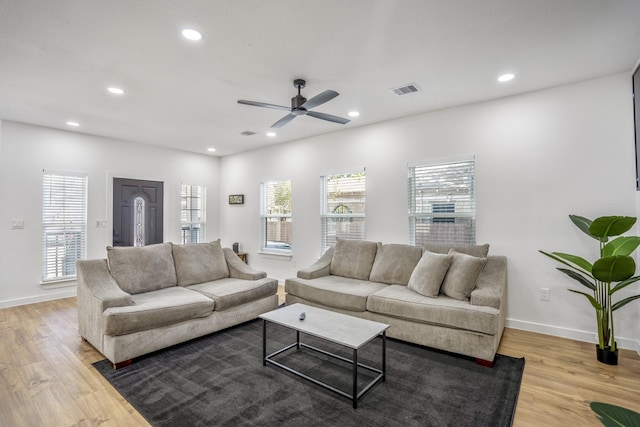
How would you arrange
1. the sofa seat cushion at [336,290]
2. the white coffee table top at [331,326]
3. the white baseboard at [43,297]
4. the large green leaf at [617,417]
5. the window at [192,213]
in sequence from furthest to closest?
the window at [192,213] < the white baseboard at [43,297] < the sofa seat cushion at [336,290] < the white coffee table top at [331,326] < the large green leaf at [617,417]

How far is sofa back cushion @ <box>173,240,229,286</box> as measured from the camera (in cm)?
395

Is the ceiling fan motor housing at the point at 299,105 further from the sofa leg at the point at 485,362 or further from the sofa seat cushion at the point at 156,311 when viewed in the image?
the sofa leg at the point at 485,362

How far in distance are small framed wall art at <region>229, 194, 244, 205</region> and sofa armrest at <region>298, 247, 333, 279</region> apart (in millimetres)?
2800

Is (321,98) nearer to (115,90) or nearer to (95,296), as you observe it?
(115,90)

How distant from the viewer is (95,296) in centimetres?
294

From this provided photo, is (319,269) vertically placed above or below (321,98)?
below

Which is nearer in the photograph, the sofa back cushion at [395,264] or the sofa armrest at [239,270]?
the sofa back cushion at [395,264]

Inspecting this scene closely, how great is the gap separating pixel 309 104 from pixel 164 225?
4567 millimetres

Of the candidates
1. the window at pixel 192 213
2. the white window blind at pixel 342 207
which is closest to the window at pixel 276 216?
the white window blind at pixel 342 207

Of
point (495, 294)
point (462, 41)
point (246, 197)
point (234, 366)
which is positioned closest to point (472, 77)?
point (462, 41)

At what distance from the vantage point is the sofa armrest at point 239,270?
4199 mm

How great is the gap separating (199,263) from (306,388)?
2364mm

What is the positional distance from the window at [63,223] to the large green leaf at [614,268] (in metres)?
6.87

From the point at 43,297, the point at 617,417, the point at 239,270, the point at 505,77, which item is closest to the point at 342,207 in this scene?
the point at 239,270
